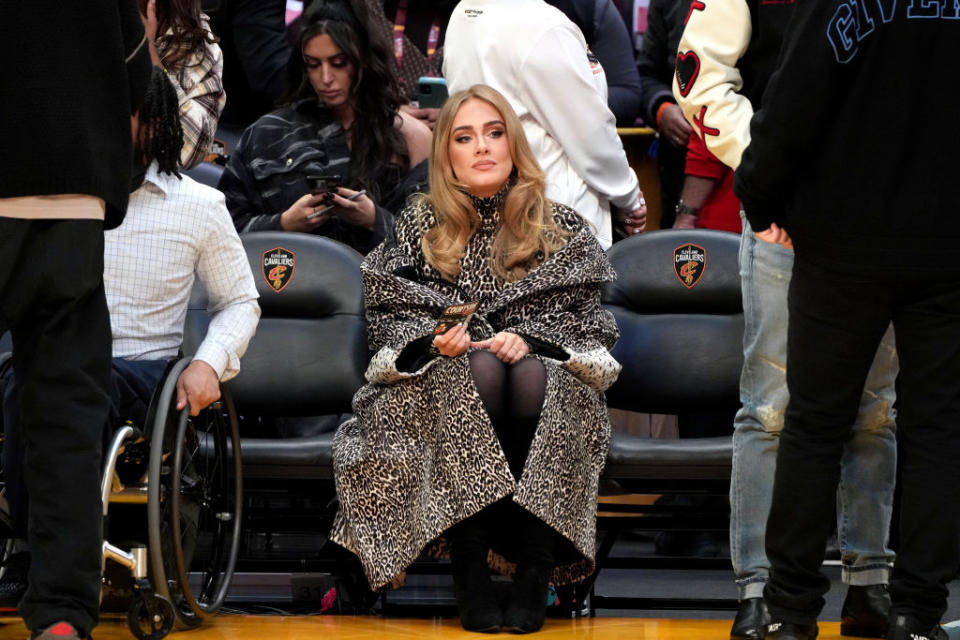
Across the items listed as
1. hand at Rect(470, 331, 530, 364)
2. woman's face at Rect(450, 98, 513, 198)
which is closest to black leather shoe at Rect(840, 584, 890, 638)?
hand at Rect(470, 331, 530, 364)

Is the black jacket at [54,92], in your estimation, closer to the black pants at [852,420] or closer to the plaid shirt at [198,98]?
the plaid shirt at [198,98]

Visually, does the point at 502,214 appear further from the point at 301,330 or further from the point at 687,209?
the point at 687,209

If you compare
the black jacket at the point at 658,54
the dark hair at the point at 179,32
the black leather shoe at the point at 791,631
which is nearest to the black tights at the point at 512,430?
the black leather shoe at the point at 791,631

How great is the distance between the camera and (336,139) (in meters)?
4.36

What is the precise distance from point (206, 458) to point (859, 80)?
169cm

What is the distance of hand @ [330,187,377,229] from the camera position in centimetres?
412

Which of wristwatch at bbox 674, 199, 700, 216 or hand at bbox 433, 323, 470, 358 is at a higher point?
wristwatch at bbox 674, 199, 700, 216

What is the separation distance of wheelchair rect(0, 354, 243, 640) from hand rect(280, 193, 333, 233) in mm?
1039

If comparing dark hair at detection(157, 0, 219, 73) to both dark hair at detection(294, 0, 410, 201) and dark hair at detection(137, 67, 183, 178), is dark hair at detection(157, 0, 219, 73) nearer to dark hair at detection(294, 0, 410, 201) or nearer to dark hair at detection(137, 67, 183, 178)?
dark hair at detection(294, 0, 410, 201)

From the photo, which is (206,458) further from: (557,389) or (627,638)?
(627,638)

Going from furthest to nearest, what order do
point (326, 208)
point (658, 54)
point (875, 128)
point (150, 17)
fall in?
point (658, 54) → point (326, 208) → point (150, 17) → point (875, 128)

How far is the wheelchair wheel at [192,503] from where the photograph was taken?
2.82m

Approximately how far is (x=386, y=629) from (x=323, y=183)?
4.74ft

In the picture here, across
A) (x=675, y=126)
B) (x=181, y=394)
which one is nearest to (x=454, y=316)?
(x=181, y=394)
